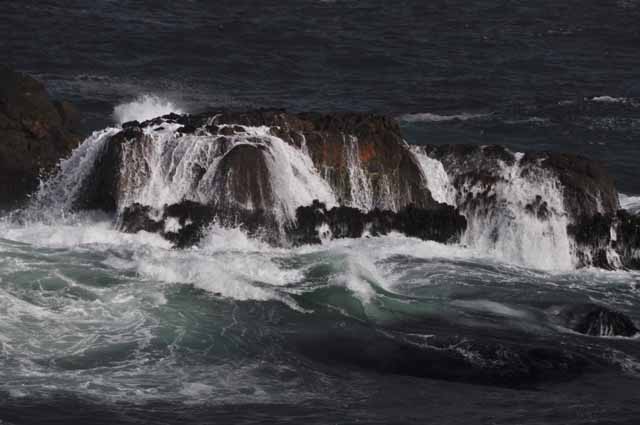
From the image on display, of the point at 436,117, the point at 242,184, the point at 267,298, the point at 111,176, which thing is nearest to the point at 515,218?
the point at 242,184

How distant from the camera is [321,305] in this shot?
2083cm

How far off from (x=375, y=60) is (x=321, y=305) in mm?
19998

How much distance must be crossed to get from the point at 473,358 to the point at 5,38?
25746mm

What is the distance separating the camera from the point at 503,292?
21.8 meters

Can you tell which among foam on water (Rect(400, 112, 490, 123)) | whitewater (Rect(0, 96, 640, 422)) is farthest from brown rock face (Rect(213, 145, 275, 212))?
foam on water (Rect(400, 112, 490, 123))

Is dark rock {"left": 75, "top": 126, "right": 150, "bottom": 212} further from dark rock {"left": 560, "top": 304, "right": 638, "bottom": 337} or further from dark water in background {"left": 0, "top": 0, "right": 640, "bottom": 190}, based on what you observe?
dark rock {"left": 560, "top": 304, "right": 638, "bottom": 337}

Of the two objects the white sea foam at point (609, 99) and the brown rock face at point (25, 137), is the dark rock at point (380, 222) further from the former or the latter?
the white sea foam at point (609, 99)

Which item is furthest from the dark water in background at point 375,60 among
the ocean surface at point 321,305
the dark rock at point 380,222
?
the dark rock at point 380,222

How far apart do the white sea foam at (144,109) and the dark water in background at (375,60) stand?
1.39 feet

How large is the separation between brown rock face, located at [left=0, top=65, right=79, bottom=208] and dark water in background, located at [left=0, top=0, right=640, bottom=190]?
15.6ft

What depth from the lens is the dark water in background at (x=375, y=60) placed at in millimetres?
33969

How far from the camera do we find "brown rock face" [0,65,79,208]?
25.0 metres

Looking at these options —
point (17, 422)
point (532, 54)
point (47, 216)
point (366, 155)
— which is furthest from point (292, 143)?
point (532, 54)

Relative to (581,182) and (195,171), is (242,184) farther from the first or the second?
(581,182)
